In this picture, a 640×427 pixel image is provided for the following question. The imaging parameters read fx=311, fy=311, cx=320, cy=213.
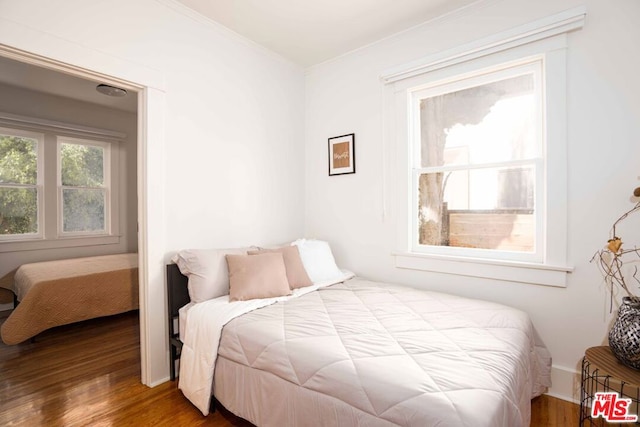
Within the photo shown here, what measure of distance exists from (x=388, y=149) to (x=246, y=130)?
4.41ft

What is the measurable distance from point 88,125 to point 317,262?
402 cm

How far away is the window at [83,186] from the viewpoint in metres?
4.25

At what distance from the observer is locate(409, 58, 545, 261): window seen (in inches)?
89.4

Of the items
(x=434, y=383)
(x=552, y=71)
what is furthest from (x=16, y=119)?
(x=552, y=71)

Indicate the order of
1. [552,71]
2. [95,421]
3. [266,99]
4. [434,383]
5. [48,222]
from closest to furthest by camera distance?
[434,383]
[95,421]
[552,71]
[266,99]
[48,222]

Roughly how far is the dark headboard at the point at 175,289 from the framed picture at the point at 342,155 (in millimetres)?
1764

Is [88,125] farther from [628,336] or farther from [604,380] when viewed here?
[604,380]

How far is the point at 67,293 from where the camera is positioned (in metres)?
3.10

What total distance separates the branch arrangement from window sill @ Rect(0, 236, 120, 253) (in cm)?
555

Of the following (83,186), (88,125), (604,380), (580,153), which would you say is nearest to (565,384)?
(604,380)

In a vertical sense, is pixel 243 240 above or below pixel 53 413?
above

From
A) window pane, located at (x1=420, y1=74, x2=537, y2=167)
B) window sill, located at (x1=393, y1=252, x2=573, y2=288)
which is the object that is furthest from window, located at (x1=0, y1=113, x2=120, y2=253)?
window pane, located at (x1=420, y1=74, x2=537, y2=167)

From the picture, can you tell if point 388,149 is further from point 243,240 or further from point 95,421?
point 95,421

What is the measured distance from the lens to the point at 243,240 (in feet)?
9.58
